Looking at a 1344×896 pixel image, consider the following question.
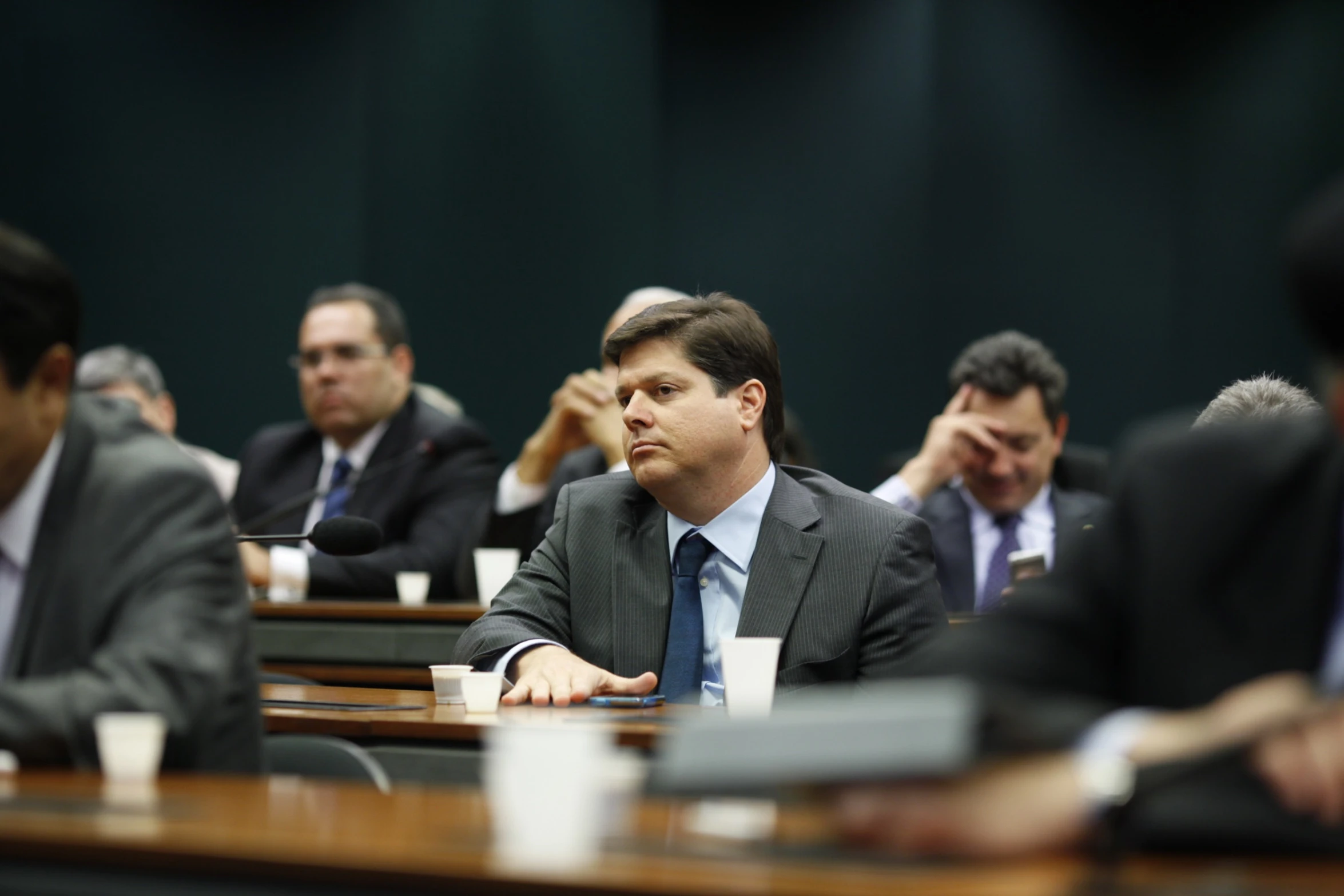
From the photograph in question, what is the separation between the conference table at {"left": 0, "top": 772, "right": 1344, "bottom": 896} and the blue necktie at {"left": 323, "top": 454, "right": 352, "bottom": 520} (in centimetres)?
358

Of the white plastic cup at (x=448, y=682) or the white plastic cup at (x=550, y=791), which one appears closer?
the white plastic cup at (x=550, y=791)

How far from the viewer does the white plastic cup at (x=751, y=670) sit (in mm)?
2359

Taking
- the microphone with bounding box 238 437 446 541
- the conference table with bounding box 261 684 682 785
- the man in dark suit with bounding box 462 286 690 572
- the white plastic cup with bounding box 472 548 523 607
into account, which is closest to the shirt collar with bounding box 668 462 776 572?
the conference table with bounding box 261 684 682 785

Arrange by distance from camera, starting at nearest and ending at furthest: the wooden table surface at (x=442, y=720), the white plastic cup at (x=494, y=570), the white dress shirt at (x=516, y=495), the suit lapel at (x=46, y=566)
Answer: the suit lapel at (x=46, y=566) → the wooden table surface at (x=442, y=720) → the white plastic cup at (x=494, y=570) → the white dress shirt at (x=516, y=495)

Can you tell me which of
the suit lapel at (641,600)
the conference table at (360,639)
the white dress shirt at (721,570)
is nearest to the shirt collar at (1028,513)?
the conference table at (360,639)

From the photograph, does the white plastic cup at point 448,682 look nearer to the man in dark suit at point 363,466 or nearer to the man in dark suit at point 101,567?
the man in dark suit at point 101,567

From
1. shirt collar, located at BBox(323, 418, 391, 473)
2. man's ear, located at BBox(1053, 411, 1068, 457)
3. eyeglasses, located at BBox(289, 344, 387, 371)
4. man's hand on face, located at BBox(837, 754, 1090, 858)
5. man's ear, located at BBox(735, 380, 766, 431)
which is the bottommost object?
man's hand on face, located at BBox(837, 754, 1090, 858)

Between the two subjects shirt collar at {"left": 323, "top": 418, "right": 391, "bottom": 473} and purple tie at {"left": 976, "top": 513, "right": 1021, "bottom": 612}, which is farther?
shirt collar at {"left": 323, "top": 418, "right": 391, "bottom": 473}

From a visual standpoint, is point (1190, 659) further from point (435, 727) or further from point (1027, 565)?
point (1027, 565)

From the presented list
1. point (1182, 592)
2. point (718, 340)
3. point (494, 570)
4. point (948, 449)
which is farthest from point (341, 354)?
point (1182, 592)

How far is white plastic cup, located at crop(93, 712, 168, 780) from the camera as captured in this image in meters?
1.60

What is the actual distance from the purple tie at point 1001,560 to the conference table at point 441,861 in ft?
11.4

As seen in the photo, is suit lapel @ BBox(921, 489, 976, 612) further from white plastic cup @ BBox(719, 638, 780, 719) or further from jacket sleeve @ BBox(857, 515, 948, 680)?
white plastic cup @ BBox(719, 638, 780, 719)

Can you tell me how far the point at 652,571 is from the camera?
2.96m
